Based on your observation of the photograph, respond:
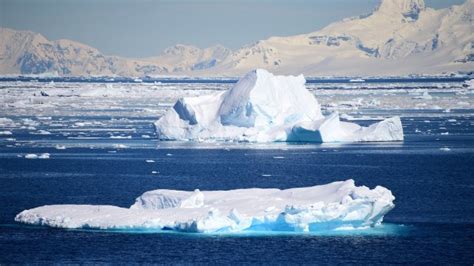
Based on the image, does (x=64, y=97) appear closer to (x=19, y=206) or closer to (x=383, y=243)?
(x=19, y=206)

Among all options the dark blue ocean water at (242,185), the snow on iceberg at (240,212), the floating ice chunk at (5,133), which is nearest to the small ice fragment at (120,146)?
the dark blue ocean water at (242,185)

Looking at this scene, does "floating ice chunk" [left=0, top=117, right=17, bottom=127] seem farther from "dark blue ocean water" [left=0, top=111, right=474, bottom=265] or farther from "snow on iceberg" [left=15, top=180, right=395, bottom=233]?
"snow on iceberg" [left=15, top=180, right=395, bottom=233]

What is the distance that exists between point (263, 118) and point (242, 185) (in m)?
13.5

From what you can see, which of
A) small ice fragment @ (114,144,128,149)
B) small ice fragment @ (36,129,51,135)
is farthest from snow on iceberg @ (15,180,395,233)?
small ice fragment @ (36,129,51,135)

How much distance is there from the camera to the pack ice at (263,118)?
4881cm

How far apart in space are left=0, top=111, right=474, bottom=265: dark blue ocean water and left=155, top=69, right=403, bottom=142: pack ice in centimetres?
86

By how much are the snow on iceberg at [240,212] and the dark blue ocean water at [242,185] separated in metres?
0.31

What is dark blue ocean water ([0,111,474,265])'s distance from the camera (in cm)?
2416

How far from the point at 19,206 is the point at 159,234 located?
22.7 ft

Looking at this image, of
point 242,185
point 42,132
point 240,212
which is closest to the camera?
point 240,212

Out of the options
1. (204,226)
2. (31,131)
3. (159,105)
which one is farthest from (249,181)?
(159,105)

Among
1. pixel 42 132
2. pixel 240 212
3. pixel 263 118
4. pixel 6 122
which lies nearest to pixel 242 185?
pixel 240 212

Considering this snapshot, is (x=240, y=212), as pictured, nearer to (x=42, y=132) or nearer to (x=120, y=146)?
(x=120, y=146)

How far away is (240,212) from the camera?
86.1 ft
